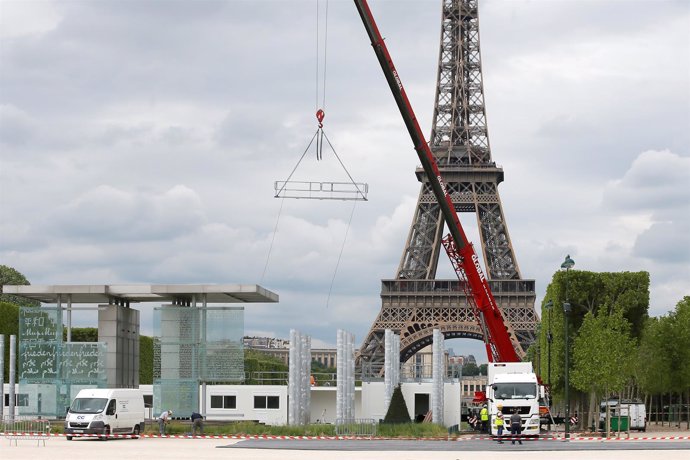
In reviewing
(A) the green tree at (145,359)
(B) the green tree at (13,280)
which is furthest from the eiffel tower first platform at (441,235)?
(B) the green tree at (13,280)

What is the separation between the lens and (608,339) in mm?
58406

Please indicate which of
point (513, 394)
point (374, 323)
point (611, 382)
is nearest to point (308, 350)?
point (513, 394)

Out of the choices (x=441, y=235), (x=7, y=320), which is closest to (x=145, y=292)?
(x=7, y=320)

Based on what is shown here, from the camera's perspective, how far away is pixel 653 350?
7800 centimetres

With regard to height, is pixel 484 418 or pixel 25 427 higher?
pixel 484 418

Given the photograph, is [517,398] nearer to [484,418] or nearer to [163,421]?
[484,418]

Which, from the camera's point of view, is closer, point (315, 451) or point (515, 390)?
point (315, 451)

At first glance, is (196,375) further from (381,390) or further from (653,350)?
(653,350)

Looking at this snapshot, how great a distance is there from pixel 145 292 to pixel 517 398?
55.9 feet

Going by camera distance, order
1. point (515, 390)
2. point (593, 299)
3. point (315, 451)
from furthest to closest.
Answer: point (593, 299) < point (515, 390) < point (315, 451)

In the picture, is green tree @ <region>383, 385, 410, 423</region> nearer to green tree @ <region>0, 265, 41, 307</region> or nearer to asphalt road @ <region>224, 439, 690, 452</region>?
asphalt road @ <region>224, 439, 690, 452</region>

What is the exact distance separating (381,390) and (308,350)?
681 inches

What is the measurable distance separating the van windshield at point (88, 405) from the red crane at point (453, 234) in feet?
59.8

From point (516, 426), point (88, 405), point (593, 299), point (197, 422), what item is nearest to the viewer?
point (88, 405)
